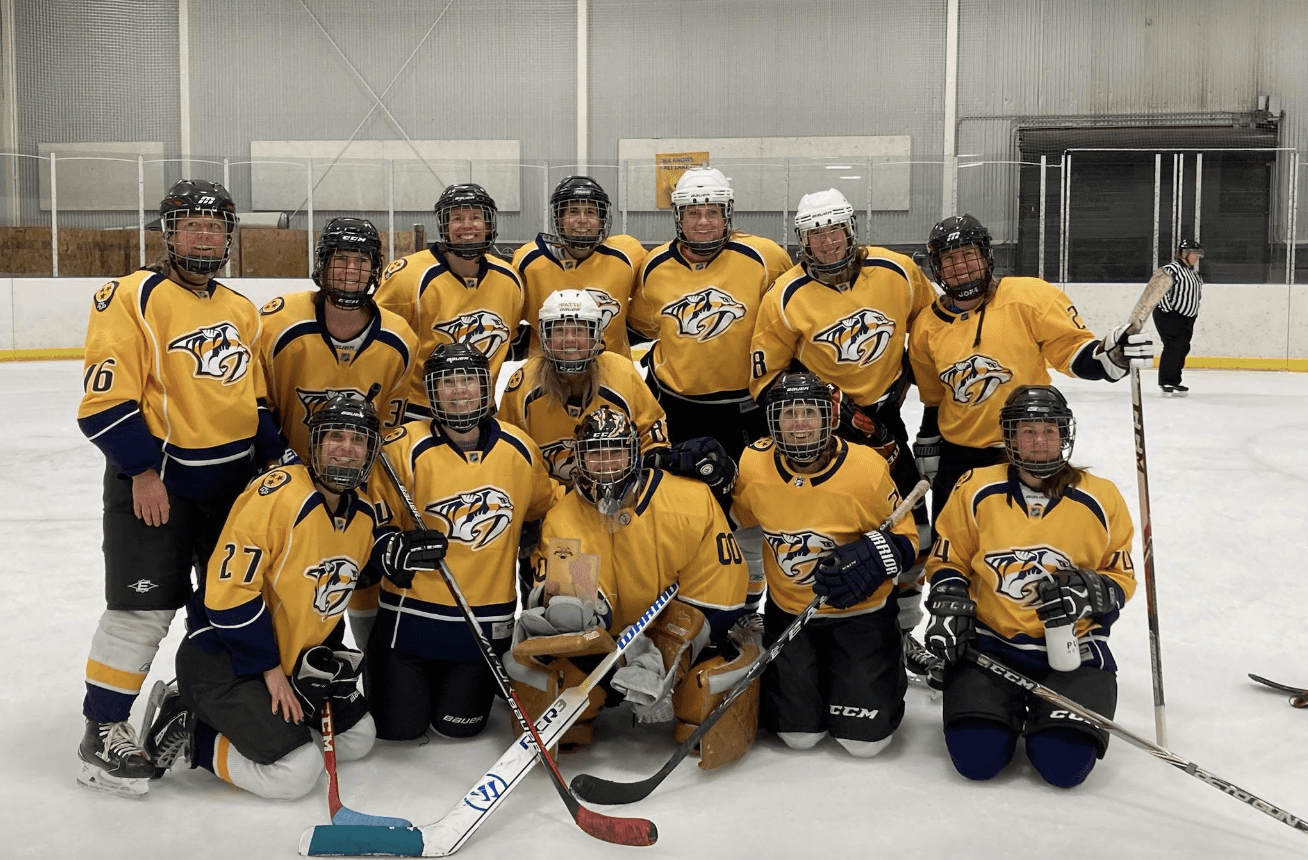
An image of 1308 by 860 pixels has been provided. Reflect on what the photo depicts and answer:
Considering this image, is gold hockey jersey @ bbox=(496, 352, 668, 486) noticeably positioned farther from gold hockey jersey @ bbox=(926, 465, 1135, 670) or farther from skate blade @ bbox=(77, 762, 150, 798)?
skate blade @ bbox=(77, 762, 150, 798)

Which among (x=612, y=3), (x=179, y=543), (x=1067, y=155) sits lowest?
(x=179, y=543)

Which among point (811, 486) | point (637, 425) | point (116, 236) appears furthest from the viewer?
point (116, 236)

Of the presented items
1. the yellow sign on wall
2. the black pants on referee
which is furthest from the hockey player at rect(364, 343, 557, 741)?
the yellow sign on wall

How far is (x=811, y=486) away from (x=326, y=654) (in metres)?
1.13

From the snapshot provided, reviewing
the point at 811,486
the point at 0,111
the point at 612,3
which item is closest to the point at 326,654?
the point at 811,486

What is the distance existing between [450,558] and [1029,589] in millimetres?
1274

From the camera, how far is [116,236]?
11.3m

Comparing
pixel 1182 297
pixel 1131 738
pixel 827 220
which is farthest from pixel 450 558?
pixel 1182 297

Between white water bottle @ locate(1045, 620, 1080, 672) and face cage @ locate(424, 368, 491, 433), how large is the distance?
4.28 feet

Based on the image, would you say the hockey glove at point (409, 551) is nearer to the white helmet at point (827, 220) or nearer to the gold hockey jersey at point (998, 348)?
the white helmet at point (827, 220)

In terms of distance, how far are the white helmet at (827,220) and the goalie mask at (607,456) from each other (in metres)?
0.74

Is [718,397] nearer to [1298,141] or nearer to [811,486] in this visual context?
[811,486]

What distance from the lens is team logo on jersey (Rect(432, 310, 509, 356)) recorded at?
3.26 m

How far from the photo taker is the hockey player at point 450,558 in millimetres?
2775
